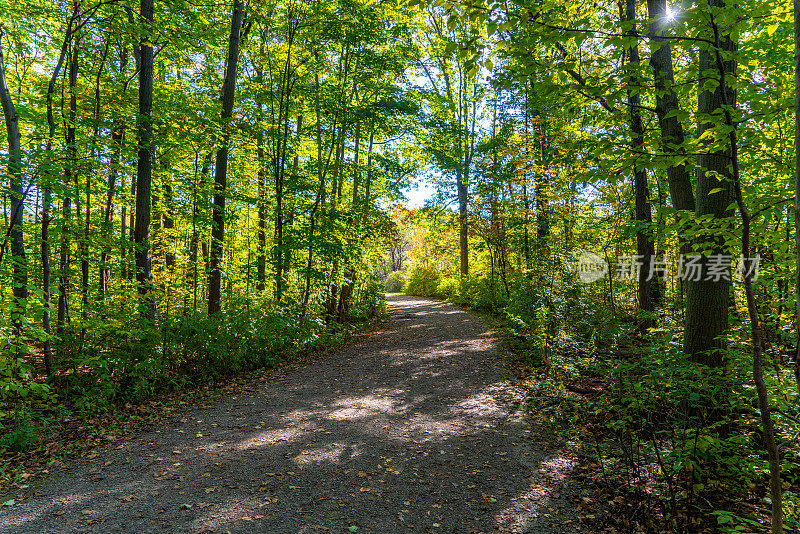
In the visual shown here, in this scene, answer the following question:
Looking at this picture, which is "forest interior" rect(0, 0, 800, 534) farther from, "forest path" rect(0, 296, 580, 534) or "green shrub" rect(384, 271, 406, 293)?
"green shrub" rect(384, 271, 406, 293)

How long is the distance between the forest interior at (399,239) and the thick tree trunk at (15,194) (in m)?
0.06

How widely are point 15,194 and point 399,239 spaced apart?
33.0ft

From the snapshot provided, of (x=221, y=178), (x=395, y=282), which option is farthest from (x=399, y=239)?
(x=395, y=282)

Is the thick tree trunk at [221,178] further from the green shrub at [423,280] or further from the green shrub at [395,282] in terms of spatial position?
the green shrub at [395,282]

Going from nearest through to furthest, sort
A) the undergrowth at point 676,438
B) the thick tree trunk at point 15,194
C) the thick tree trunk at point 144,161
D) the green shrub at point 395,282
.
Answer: the undergrowth at point 676,438 → the thick tree trunk at point 15,194 → the thick tree trunk at point 144,161 → the green shrub at point 395,282

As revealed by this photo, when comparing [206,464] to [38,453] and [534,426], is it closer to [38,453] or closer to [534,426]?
[38,453]

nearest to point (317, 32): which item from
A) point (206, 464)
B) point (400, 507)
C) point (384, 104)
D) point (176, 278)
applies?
point (384, 104)

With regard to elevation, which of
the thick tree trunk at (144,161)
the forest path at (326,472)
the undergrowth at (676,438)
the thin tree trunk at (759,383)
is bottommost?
the forest path at (326,472)

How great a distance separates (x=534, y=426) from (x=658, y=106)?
4.24 m

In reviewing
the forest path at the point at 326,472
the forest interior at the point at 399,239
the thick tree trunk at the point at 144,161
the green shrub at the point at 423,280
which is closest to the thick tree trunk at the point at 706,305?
the forest interior at the point at 399,239

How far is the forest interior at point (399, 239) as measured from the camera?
3.02 m

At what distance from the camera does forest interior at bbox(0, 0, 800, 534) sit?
9.90ft

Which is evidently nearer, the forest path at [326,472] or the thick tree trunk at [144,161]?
the forest path at [326,472]

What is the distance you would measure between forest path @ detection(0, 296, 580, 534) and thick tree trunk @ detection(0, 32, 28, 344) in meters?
1.75
